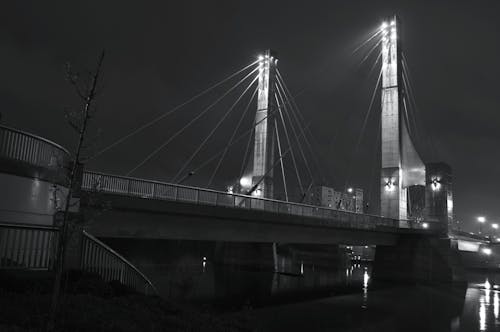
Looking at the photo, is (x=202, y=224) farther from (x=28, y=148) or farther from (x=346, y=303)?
(x=28, y=148)

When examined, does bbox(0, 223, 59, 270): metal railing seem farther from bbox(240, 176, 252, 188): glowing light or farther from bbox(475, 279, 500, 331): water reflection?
bbox(240, 176, 252, 188): glowing light

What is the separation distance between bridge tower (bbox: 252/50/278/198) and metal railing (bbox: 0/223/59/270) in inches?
1199

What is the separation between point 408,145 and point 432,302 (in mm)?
20544

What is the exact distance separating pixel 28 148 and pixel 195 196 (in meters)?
11.9

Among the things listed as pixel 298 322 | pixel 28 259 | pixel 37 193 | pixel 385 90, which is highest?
pixel 385 90

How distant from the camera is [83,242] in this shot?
1403 cm

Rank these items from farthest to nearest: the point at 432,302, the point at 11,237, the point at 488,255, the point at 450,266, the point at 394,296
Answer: the point at 488,255 < the point at 450,266 < the point at 394,296 < the point at 432,302 < the point at 11,237

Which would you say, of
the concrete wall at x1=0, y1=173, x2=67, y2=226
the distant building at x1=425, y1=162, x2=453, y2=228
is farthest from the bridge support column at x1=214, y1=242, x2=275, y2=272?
the concrete wall at x1=0, y1=173, x2=67, y2=226

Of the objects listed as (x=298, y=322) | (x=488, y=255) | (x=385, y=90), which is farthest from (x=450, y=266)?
(x=488, y=255)

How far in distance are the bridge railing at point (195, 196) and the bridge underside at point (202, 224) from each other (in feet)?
1.88

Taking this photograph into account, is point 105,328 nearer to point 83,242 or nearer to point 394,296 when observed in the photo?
point 83,242

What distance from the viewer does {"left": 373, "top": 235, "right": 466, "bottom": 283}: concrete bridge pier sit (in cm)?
4159

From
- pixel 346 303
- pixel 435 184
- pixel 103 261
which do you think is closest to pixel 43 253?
pixel 103 261

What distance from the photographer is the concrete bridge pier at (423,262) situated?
136 ft
